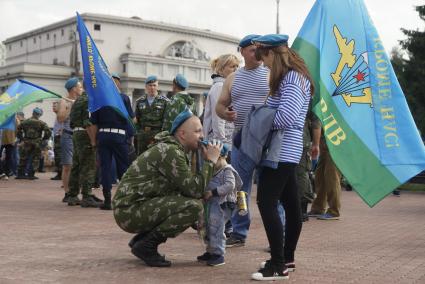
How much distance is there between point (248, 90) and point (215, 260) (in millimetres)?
1705

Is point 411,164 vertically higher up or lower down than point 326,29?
lower down

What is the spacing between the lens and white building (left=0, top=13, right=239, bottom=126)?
101m

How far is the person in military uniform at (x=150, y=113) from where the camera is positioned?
10320mm

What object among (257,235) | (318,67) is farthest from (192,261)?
(318,67)

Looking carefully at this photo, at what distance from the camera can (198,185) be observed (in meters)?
5.37

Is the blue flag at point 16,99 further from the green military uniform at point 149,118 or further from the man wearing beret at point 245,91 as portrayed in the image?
the man wearing beret at point 245,91

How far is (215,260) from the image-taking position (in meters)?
5.55

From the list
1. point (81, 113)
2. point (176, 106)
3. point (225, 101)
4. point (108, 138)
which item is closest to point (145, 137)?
point (108, 138)

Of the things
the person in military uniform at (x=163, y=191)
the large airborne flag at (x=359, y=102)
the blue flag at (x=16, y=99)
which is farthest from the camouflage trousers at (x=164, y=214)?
the blue flag at (x=16, y=99)

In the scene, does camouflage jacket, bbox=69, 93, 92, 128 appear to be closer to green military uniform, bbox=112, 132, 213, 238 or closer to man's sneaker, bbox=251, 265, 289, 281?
green military uniform, bbox=112, 132, 213, 238

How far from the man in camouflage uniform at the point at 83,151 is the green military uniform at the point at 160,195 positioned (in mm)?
4622

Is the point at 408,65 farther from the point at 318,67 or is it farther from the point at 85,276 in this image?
the point at 85,276

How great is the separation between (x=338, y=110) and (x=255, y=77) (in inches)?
34.0

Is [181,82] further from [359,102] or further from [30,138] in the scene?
[30,138]
